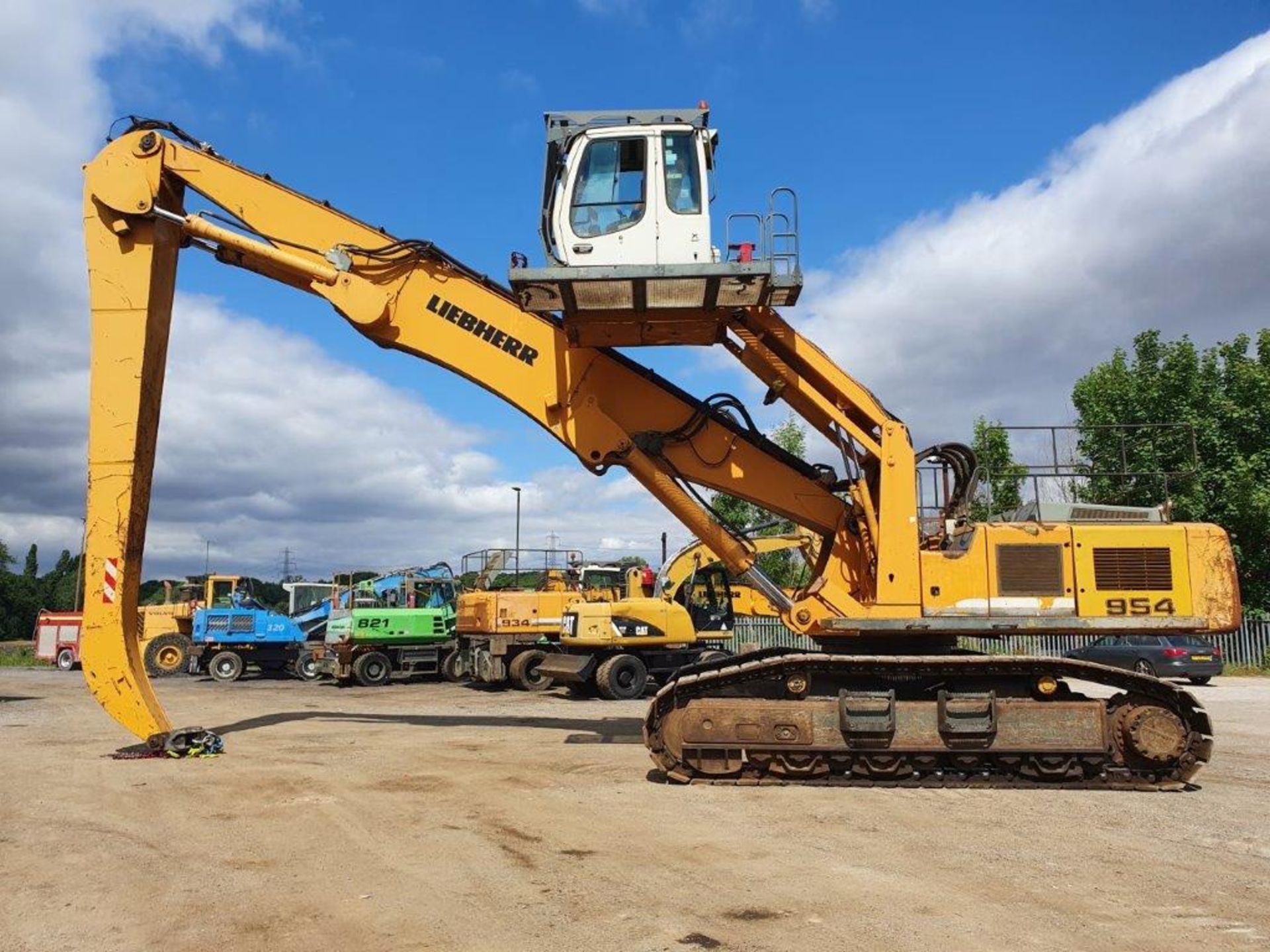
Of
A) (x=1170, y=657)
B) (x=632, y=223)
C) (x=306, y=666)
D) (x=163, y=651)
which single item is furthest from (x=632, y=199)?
(x=163, y=651)

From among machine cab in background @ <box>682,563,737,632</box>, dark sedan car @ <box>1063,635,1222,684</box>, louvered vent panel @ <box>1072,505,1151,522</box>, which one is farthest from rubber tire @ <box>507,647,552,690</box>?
louvered vent panel @ <box>1072,505,1151,522</box>

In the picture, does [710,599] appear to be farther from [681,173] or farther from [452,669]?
[681,173]

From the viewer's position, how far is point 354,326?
11.0 metres

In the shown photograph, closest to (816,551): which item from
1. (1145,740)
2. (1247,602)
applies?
(1145,740)

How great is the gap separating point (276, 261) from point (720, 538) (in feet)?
20.0

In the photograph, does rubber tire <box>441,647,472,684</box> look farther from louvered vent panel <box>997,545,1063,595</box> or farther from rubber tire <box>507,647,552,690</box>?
louvered vent panel <box>997,545,1063,595</box>

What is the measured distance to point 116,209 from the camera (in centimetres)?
1066

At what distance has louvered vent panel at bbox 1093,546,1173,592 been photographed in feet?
30.4

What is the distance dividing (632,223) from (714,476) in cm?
300

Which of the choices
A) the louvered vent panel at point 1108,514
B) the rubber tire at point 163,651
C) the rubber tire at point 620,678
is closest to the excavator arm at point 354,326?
the louvered vent panel at point 1108,514

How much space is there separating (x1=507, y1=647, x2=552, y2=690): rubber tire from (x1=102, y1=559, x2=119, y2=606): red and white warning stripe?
1187 cm

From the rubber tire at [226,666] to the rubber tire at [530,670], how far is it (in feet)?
34.6

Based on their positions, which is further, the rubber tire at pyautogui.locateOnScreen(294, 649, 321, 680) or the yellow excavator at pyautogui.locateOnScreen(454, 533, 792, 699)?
the rubber tire at pyautogui.locateOnScreen(294, 649, 321, 680)

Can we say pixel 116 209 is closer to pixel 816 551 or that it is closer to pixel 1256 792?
pixel 816 551
